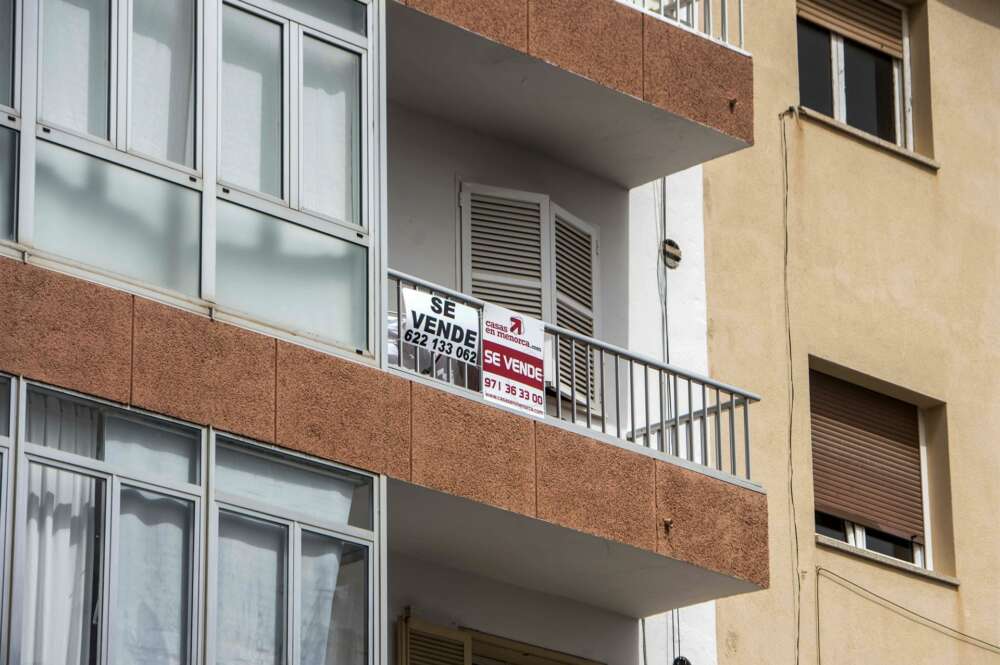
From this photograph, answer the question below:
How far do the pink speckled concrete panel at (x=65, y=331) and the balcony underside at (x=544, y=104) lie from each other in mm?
3687

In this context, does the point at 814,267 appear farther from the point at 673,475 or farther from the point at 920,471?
the point at 673,475

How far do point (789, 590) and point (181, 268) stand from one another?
652cm

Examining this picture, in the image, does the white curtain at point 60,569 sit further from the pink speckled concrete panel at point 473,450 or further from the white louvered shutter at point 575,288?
the white louvered shutter at point 575,288

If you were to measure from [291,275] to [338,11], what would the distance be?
171cm

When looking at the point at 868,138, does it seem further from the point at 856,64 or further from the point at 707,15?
the point at 707,15

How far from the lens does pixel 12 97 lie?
1248cm

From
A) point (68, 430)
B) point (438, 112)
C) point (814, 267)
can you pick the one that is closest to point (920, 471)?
point (814, 267)

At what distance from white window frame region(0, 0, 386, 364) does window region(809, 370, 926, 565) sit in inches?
228

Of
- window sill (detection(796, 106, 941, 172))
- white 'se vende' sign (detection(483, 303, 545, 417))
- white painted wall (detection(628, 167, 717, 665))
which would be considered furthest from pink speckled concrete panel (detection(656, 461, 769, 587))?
window sill (detection(796, 106, 941, 172))

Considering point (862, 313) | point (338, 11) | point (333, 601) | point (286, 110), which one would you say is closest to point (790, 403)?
point (862, 313)

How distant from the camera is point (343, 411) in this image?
13586 mm

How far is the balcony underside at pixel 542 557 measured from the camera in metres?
14.8

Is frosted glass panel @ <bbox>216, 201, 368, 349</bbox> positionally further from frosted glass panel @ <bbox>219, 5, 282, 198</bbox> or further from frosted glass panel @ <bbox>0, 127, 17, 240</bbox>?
frosted glass panel @ <bbox>0, 127, 17, 240</bbox>

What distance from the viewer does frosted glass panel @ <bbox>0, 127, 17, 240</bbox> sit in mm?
12273
